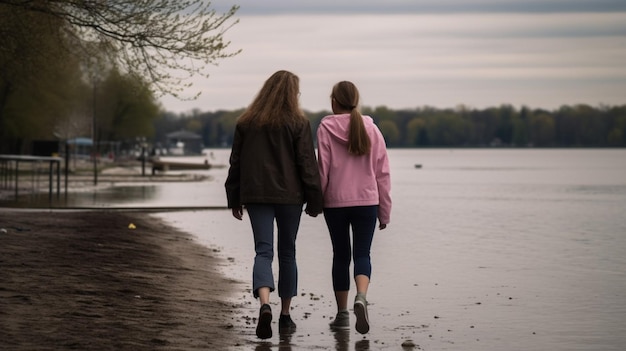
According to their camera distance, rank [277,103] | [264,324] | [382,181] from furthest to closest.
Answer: [382,181] → [277,103] → [264,324]

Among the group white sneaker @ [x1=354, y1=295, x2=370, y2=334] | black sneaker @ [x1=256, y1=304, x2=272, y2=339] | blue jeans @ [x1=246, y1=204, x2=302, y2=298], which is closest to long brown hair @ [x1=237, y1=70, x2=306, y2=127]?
blue jeans @ [x1=246, y1=204, x2=302, y2=298]

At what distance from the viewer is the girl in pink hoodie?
8.78 m

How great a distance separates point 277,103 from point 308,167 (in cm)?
52

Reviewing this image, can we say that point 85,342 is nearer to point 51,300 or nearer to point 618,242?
point 51,300

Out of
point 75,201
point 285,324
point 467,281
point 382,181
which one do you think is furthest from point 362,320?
point 75,201

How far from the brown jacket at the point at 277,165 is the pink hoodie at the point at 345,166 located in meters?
0.21

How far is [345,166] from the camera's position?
8.86 m

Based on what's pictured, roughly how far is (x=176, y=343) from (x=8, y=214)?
1423cm

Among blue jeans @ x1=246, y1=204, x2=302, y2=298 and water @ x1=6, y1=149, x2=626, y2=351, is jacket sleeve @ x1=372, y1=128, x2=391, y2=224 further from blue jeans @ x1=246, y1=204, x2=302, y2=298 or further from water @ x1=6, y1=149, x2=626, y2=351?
water @ x1=6, y1=149, x2=626, y2=351

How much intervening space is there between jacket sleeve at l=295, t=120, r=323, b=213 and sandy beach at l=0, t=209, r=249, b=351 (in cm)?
A: 115

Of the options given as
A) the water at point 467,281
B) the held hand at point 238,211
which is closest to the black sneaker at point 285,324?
the water at point 467,281

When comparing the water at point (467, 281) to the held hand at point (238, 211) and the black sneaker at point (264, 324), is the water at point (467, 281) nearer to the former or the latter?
the black sneaker at point (264, 324)

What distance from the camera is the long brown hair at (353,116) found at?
28.6ft

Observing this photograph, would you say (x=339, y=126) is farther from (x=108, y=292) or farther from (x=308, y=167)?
(x=108, y=292)
